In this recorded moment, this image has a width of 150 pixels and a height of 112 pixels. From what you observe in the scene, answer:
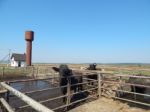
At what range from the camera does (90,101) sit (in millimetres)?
7031

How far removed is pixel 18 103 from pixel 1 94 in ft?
12.6

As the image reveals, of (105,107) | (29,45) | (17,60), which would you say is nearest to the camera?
(105,107)

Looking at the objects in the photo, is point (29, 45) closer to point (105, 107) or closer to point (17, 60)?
point (17, 60)

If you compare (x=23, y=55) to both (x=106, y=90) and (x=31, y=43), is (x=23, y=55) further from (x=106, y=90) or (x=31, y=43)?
(x=106, y=90)

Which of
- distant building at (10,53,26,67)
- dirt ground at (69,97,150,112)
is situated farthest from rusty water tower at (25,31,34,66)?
dirt ground at (69,97,150,112)

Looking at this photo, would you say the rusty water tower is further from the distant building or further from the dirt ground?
the dirt ground

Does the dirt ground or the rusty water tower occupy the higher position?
the rusty water tower

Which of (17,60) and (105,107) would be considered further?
(17,60)

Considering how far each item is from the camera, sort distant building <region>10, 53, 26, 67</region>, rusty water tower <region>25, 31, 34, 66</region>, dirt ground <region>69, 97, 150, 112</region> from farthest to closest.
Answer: distant building <region>10, 53, 26, 67</region> < rusty water tower <region>25, 31, 34, 66</region> < dirt ground <region>69, 97, 150, 112</region>

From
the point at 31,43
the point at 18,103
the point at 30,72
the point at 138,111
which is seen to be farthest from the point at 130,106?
the point at 31,43

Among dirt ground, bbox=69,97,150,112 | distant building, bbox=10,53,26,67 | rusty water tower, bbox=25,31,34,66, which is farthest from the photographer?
distant building, bbox=10,53,26,67

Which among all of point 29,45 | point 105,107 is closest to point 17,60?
point 29,45

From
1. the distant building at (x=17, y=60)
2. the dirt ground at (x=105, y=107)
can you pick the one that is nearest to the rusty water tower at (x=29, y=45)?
the distant building at (x=17, y=60)

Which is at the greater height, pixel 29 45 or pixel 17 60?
pixel 29 45
